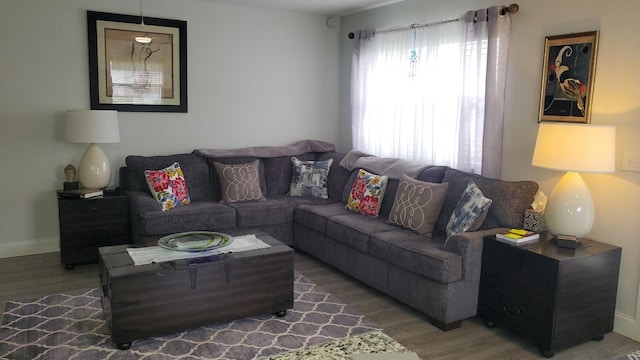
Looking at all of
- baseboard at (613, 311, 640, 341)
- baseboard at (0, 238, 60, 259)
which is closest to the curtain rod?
baseboard at (613, 311, 640, 341)

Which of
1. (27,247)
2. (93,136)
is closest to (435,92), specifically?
(93,136)

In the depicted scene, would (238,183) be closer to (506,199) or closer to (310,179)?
(310,179)

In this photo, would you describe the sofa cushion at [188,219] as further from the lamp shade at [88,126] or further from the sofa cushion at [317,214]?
the lamp shade at [88,126]

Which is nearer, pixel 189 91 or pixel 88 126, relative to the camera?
pixel 88 126

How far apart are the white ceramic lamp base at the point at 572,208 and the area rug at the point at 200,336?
4.09 ft

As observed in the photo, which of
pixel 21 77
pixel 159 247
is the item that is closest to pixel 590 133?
pixel 159 247

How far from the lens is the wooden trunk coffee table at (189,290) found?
294 centimetres

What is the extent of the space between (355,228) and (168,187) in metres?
1.78

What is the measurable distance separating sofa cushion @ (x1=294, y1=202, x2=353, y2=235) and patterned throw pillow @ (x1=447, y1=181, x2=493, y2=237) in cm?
115

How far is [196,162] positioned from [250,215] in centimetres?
86

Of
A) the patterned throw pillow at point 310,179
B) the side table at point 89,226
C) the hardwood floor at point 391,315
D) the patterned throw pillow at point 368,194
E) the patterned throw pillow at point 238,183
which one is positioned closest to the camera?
the hardwood floor at point 391,315

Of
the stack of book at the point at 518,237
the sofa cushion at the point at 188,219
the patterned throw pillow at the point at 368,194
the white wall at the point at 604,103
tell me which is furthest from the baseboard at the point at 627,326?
the sofa cushion at the point at 188,219

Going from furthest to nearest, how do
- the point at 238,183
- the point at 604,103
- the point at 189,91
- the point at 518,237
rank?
the point at 189,91
the point at 238,183
the point at 604,103
the point at 518,237

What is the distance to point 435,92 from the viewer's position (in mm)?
4629
